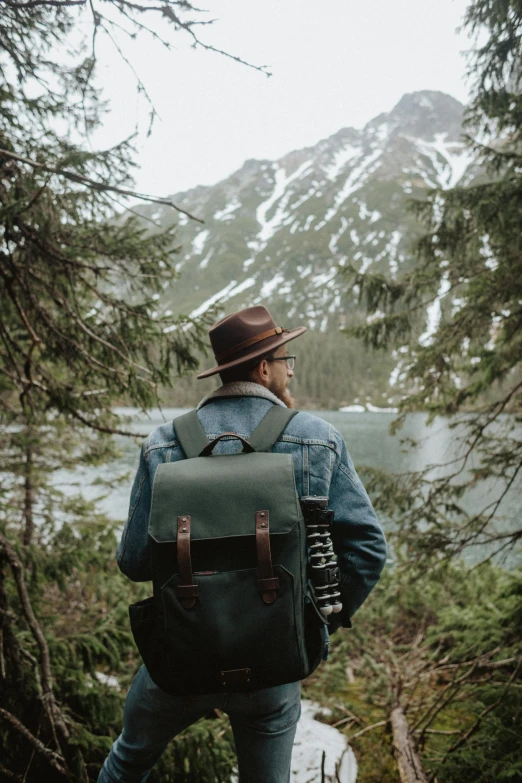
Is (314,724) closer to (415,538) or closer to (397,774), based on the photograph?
(397,774)

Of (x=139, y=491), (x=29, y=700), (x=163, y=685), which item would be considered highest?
(x=139, y=491)

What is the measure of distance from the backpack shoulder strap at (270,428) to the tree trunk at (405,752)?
10.8ft

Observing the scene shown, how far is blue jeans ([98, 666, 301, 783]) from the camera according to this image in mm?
1623

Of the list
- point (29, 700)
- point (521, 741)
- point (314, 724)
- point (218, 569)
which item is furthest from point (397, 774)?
point (218, 569)

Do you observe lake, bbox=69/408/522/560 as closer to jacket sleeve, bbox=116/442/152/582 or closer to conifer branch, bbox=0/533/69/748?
conifer branch, bbox=0/533/69/748

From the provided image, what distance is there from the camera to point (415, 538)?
5.00 m

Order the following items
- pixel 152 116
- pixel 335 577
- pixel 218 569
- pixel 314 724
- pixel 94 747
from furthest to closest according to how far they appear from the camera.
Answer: pixel 314 724 → pixel 94 747 → pixel 152 116 → pixel 335 577 → pixel 218 569

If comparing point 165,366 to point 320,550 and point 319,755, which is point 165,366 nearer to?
point 320,550

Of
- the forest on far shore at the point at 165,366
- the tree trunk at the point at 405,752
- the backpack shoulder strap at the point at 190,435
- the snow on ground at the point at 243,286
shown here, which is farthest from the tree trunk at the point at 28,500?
the snow on ground at the point at 243,286

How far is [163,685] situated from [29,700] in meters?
1.75

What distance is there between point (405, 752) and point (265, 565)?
11.7 feet

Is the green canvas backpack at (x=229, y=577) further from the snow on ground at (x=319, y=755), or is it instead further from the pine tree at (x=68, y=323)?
the snow on ground at (x=319, y=755)

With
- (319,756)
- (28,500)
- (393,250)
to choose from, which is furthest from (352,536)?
(393,250)

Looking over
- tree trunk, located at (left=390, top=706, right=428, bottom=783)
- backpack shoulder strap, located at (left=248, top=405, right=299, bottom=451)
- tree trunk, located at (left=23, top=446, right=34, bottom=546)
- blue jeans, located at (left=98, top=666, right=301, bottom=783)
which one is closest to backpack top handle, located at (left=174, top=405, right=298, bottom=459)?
backpack shoulder strap, located at (left=248, top=405, right=299, bottom=451)
